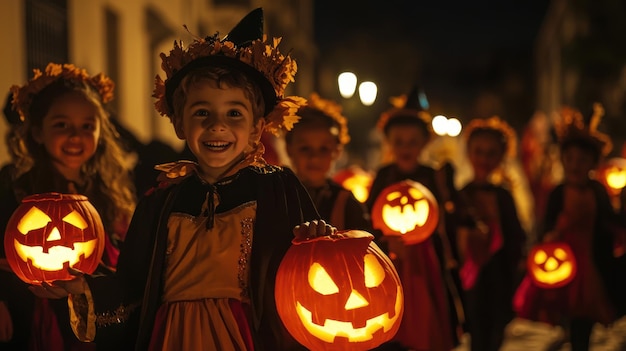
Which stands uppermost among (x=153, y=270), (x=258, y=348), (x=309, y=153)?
(x=309, y=153)

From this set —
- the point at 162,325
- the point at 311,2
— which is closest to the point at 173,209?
the point at 162,325

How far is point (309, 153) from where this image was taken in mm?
4910

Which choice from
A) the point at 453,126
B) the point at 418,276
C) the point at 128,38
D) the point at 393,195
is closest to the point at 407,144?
the point at 393,195

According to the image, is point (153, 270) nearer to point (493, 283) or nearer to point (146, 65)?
point (493, 283)

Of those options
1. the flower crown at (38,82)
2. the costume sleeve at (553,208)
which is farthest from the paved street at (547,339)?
the flower crown at (38,82)

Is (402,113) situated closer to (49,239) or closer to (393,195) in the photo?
(393,195)

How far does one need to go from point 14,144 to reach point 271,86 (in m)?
1.93

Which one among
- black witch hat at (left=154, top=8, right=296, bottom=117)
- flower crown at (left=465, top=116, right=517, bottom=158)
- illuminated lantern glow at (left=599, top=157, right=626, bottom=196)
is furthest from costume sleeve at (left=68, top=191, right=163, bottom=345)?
illuminated lantern glow at (left=599, top=157, right=626, bottom=196)

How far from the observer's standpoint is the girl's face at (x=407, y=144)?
6.16 m

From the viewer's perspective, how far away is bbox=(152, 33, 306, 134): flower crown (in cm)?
321

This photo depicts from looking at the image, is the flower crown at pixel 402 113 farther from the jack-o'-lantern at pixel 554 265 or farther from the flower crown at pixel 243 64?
the flower crown at pixel 243 64

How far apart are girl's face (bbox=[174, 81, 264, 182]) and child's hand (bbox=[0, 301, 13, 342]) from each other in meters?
1.46

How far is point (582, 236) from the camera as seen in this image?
668cm

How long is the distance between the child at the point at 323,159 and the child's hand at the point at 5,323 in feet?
6.07
